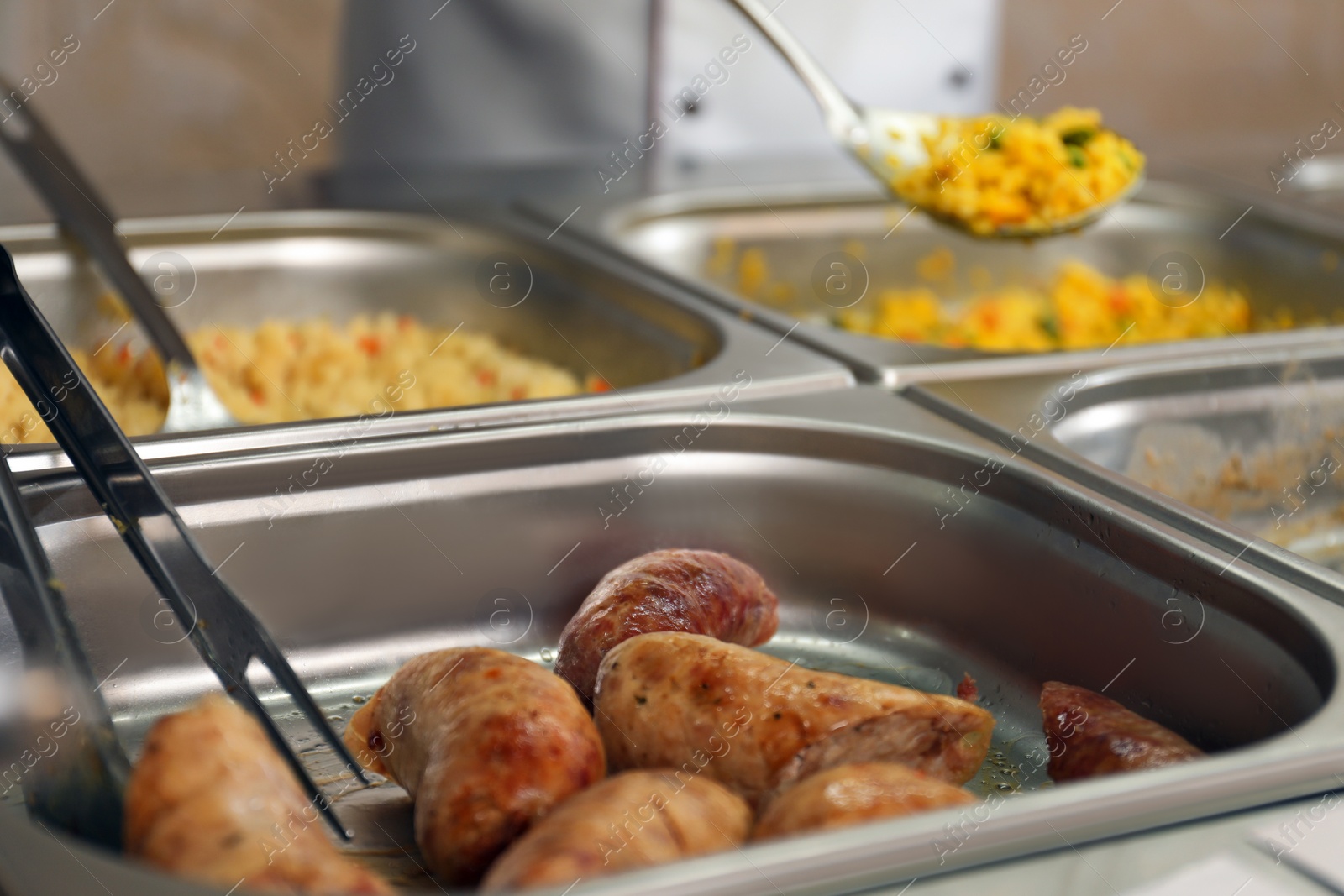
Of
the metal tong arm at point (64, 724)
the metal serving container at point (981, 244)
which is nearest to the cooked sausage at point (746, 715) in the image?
the metal tong arm at point (64, 724)

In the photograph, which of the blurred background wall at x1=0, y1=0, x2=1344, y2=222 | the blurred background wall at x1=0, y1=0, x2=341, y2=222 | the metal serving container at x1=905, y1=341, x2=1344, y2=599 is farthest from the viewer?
the blurred background wall at x1=0, y1=0, x2=341, y2=222

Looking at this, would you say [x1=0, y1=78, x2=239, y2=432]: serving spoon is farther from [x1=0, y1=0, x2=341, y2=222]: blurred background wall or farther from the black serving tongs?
[x1=0, y1=0, x2=341, y2=222]: blurred background wall

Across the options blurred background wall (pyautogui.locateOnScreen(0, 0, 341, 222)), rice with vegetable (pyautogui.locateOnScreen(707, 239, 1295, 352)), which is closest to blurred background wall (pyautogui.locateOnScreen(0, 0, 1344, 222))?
blurred background wall (pyautogui.locateOnScreen(0, 0, 341, 222))

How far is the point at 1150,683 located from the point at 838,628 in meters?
0.32

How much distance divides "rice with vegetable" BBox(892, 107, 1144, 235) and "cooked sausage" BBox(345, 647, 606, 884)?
1305mm

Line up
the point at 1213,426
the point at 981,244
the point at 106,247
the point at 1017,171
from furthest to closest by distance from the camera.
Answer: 1. the point at 981,244
2. the point at 1017,171
3. the point at 106,247
4. the point at 1213,426

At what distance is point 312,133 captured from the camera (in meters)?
3.31

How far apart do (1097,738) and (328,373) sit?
1177mm

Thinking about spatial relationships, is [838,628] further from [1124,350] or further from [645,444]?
[1124,350]

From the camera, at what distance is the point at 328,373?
174 cm

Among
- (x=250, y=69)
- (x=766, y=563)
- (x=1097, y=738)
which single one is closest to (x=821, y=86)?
(x=766, y=563)

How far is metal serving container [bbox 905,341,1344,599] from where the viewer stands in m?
1.38

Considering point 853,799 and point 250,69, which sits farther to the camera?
point 250,69

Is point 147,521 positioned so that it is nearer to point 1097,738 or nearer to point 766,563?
point 766,563
